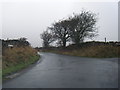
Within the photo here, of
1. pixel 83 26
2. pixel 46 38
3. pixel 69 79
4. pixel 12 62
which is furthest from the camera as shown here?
Result: pixel 46 38

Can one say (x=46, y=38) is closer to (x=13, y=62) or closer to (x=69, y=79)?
(x=13, y=62)

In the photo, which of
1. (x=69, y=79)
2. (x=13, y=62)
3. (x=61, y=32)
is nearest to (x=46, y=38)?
(x=61, y=32)

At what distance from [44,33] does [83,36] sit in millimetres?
49873

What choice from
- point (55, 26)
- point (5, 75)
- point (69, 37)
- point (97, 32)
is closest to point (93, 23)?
point (97, 32)

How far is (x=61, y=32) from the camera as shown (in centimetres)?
5762

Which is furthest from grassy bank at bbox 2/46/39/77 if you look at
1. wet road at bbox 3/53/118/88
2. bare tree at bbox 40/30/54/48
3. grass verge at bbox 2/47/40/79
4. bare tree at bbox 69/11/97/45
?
bare tree at bbox 40/30/54/48

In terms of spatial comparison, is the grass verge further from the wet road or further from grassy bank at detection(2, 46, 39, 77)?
the wet road

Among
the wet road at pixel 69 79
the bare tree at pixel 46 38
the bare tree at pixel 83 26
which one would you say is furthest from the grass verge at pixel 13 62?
the bare tree at pixel 46 38

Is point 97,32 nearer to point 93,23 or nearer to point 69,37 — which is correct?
point 93,23

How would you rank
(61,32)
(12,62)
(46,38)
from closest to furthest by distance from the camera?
1. (12,62)
2. (61,32)
3. (46,38)

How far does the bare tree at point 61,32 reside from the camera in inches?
2194

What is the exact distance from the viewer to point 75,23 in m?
47.8

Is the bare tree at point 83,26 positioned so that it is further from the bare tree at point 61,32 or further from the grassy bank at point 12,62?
the grassy bank at point 12,62

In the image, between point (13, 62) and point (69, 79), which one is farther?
point (13, 62)
